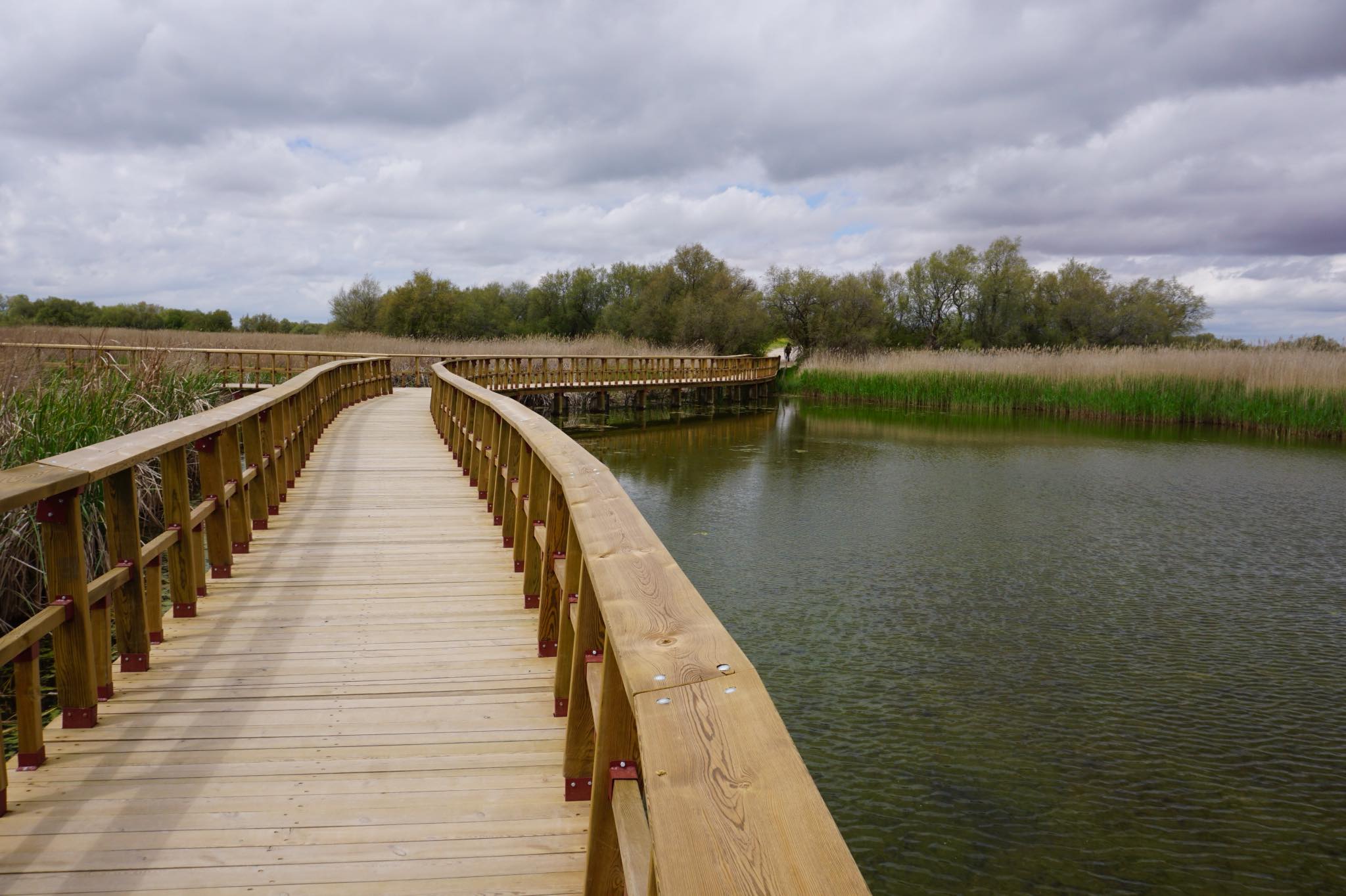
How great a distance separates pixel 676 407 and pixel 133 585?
28913mm

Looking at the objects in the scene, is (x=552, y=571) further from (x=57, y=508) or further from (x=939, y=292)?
(x=939, y=292)

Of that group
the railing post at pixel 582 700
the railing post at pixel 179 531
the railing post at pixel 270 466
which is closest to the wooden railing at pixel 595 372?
the railing post at pixel 270 466

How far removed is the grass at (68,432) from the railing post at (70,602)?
1547 mm

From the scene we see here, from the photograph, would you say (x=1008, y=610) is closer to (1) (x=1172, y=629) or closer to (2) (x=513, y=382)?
(1) (x=1172, y=629)

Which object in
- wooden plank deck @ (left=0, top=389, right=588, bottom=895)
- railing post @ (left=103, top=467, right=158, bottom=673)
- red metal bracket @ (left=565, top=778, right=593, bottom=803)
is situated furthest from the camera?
railing post @ (left=103, top=467, right=158, bottom=673)

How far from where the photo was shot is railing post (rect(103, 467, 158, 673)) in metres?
3.42

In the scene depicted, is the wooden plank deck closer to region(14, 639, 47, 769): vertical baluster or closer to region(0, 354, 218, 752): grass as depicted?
region(14, 639, 47, 769): vertical baluster

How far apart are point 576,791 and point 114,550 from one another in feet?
6.94

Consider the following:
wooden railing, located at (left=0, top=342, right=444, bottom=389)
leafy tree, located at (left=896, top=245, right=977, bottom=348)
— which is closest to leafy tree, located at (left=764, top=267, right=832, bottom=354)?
leafy tree, located at (left=896, top=245, right=977, bottom=348)

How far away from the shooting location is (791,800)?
1.04 m

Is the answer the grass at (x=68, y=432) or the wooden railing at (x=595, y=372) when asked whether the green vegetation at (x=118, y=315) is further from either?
the grass at (x=68, y=432)

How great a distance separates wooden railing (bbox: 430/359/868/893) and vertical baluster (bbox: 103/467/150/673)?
1.67 meters

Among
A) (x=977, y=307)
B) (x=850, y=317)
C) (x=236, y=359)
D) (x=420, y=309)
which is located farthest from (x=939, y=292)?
(x=236, y=359)

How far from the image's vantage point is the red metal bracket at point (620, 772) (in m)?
1.85
